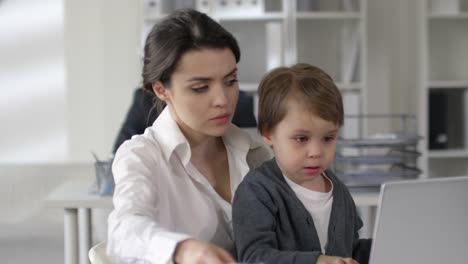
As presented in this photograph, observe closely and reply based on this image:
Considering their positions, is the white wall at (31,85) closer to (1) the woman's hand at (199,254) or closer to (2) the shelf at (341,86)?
(2) the shelf at (341,86)

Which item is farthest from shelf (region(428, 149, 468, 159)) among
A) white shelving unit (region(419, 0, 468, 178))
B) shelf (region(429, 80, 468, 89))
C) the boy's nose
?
the boy's nose

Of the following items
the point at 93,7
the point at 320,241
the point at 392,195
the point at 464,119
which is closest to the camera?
the point at 392,195

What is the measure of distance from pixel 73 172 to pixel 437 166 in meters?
2.42

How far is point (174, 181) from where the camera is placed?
1467 millimetres

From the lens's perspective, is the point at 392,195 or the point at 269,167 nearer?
the point at 392,195

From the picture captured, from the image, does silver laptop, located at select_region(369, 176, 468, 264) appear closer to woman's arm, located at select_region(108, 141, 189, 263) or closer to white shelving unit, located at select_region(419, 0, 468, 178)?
woman's arm, located at select_region(108, 141, 189, 263)

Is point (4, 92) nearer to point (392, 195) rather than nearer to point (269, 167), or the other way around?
point (269, 167)

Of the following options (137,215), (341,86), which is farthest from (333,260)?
(341,86)

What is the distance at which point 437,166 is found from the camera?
15.8 feet

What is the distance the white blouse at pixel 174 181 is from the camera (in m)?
1.30

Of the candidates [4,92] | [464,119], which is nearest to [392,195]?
[464,119]

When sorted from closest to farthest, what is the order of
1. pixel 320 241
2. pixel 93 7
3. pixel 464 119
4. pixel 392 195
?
pixel 392 195
pixel 320 241
pixel 464 119
pixel 93 7

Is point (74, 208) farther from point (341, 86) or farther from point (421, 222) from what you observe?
point (341, 86)

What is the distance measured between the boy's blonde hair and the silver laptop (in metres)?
0.34
